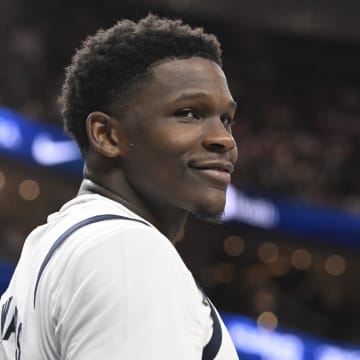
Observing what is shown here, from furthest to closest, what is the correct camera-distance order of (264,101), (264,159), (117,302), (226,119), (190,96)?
1. (264,101)
2. (264,159)
3. (226,119)
4. (190,96)
5. (117,302)

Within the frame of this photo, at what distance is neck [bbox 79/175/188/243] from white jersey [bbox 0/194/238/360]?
0.18 meters

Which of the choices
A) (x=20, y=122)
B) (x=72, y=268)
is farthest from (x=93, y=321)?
(x=20, y=122)

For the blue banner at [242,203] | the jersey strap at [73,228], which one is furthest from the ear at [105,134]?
the blue banner at [242,203]

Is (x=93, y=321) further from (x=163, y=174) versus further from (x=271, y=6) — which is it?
(x=271, y=6)

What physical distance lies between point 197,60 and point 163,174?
25 cm

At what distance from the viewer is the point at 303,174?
11695 mm

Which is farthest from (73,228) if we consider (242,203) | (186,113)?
(242,203)

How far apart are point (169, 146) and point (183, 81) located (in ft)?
0.43

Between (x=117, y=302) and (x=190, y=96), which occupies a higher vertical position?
(x=190, y=96)

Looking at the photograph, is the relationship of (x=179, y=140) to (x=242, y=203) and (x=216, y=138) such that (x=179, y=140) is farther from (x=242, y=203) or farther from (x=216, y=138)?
(x=242, y=203)

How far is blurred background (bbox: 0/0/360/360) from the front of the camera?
32.4ft

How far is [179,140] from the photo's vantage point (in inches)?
73.8

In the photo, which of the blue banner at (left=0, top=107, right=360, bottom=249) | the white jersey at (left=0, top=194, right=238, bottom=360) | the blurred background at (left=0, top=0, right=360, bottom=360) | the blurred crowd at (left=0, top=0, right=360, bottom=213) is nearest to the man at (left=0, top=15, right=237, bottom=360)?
the white jersey at (left=0, top=194, right=238, bottom=360)

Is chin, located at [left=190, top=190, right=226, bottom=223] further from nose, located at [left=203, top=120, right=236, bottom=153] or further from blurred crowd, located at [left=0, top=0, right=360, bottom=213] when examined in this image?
blurred crowd, located at [left=0, top=0, right=360, bottom=213]
